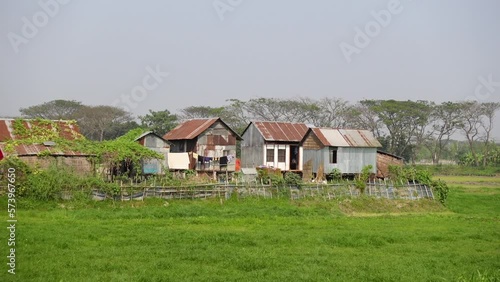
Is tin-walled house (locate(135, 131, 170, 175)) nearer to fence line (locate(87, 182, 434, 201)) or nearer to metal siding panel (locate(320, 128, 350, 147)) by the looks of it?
fence line (locate(87, 182, 434, 201))

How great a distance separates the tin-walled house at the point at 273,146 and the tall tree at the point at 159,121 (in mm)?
21424

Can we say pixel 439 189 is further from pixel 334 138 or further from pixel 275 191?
pixel 275 191

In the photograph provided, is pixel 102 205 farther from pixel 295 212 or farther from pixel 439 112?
pixel 439 112

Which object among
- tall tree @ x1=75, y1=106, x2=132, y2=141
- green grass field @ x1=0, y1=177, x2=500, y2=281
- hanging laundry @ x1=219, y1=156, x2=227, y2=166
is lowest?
green grass field @ x1=0, y1=177, x2=500, y2=281

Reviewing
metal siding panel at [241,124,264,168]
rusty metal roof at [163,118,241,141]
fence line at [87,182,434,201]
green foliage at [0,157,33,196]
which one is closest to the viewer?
green foliage at [0,157,33,196]

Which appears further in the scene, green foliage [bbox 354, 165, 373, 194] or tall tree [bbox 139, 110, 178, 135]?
tall tree [bbox 139, 110, 178, 135]

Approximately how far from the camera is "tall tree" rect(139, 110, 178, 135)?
70500 millimetres

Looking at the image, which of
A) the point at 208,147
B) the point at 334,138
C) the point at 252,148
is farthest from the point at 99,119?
the point at 334,138

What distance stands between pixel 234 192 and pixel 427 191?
43.0 ft

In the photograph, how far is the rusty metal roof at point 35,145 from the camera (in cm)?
3184

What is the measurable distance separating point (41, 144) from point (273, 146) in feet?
71.5

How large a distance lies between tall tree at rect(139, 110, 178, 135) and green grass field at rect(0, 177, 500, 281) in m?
38.1

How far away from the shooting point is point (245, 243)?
20.2 metres

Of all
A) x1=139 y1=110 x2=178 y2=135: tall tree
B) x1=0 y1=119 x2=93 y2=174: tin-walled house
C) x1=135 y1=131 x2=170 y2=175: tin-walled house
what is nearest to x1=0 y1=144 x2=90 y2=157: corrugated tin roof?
x1=0 y1=119 x2=93 y2=174: tin-walled house
